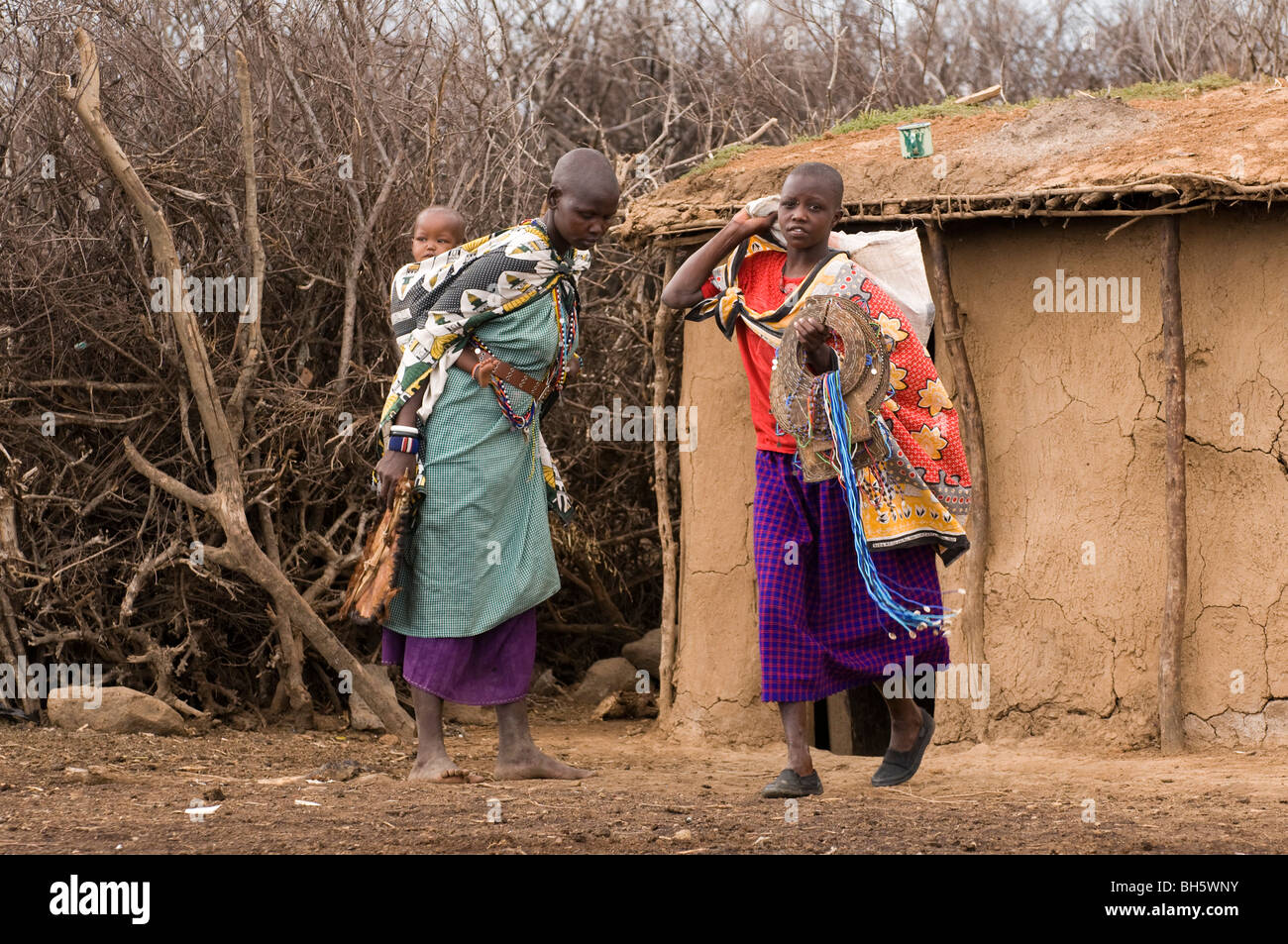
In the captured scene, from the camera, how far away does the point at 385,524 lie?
4527 mm

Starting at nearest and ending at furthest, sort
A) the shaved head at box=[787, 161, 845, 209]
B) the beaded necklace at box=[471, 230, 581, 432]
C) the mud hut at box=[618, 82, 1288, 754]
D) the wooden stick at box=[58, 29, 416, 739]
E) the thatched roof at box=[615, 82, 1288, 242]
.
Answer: the shaved head at box=[787, 161, 845, 209] → the beaded necklace at box=[471, 230, 581, 432] → the thatched roof at box=[615, 82, 1288, 242] → the mud hut at box=[618, 82, 1288, 754] → the wooden stick at box=[58, 29, 416, 739]

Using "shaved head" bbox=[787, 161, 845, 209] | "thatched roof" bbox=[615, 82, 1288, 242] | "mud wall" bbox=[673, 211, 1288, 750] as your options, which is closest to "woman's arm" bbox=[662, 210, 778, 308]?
"shaved head" bbox=[787, 161, 845, 209]

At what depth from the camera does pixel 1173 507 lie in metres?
5.50

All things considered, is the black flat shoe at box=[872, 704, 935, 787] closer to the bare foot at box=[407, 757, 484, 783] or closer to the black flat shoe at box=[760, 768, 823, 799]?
the black flat shoe at box=[760, 768, 823, 799]

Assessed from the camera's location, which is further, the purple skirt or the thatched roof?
the thatched roof

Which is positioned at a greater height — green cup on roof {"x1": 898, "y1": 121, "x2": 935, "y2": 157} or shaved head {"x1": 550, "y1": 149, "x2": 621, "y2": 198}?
green cup on roof {"x1": 898, "y1": 121, "x2": 935, "y2": 157}

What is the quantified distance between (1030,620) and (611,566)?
7.75 ft

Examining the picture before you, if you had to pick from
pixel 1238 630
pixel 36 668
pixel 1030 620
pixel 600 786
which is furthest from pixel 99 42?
pixel 1238 630

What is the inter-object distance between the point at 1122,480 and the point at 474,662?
105 inches

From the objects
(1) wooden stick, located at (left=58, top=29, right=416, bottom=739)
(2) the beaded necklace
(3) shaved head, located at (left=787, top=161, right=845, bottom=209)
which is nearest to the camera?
(3) shaved head, located at (left=787, top=161, right=845, bottom=209)

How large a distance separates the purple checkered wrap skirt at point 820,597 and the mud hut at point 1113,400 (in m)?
1.47

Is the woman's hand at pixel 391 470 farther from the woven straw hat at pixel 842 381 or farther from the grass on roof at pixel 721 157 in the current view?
the grass on roof at pixel 721 157

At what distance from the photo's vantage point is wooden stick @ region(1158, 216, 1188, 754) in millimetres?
5465

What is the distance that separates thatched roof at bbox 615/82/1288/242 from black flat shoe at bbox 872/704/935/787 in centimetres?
206
